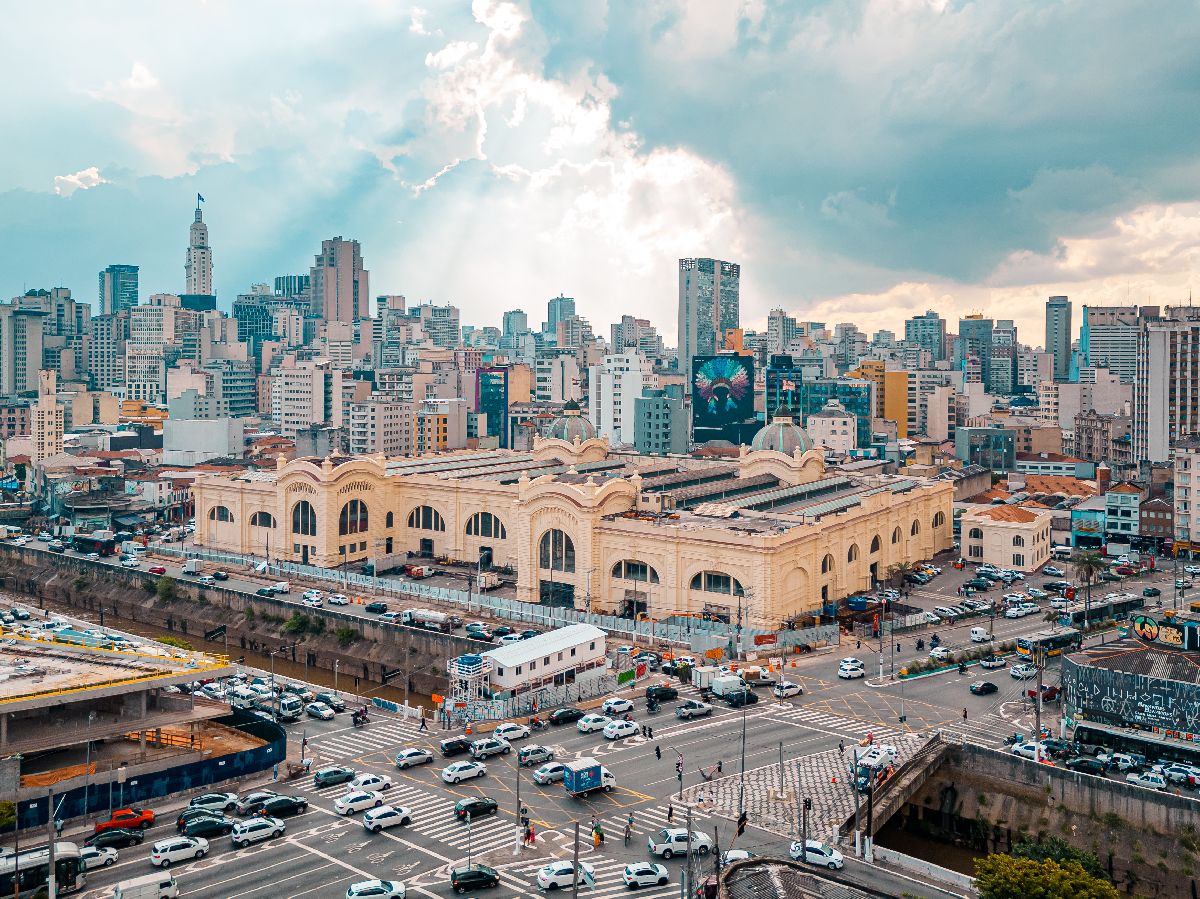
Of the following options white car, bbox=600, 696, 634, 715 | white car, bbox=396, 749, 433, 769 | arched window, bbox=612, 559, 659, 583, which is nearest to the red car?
white car, bbox=396, 749, 433, 769

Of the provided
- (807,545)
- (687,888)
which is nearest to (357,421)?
(807,545)

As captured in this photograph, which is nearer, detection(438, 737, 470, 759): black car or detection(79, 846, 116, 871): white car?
detection(79, 846, 116, 871): white car

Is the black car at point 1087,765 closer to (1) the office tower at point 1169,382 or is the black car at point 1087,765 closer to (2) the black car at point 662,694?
(2) the black car at point 662,694

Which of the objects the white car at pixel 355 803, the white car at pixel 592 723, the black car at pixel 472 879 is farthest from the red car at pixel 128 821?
the white car at pixel 592 723

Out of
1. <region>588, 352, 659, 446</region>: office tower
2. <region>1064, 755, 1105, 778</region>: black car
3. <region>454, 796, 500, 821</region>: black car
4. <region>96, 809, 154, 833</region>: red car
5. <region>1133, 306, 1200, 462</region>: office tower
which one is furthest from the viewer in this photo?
<region>588, 352, 659, 446</region>: office tower

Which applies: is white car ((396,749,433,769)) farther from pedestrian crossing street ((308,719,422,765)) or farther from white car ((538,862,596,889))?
white car ((538,862,596,889))

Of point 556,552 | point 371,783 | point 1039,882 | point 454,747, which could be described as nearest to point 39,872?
point 371,783
